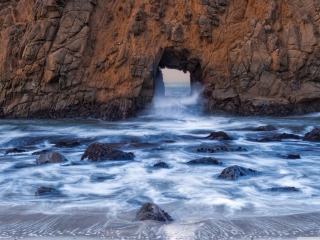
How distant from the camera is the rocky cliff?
19.3 m

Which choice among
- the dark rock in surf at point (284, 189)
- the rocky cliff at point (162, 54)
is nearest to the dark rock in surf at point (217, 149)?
the dark rock in surf at point (284, 189)

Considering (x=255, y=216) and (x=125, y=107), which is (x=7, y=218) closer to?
(x=255, y=216)

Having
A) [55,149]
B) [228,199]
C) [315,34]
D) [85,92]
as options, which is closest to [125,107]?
[85,92]

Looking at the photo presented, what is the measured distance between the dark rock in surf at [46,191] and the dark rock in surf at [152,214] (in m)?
2.01

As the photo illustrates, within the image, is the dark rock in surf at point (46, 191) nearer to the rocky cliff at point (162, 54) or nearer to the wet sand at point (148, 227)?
the wet sand at point (148, 227)

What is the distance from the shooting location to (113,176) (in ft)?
30.3

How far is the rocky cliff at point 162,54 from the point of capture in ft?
63.5

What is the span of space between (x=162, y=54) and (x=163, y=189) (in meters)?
12.7

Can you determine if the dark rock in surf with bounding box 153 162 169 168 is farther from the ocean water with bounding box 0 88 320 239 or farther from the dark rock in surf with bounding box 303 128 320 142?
the dark rock in surf with bounding box 303 128 320 142

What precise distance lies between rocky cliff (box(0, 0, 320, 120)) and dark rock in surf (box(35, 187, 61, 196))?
11176 millimetres

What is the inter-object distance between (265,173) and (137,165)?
2.84m

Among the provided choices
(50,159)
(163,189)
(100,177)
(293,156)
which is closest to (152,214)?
(163,189)

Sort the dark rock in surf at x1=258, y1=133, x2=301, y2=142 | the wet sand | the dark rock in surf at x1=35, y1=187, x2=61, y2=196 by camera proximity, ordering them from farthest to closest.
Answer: the dark rock in surf at x1=258, y1=133, x2=301, y2=142, the dark rock in surf at x1=35, y1=187, x2=61, y2=196, the wet sand

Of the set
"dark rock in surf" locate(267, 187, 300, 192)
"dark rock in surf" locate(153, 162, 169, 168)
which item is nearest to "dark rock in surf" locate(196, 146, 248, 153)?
"dark rock in surf" locate(153, 162, 169, 168)
